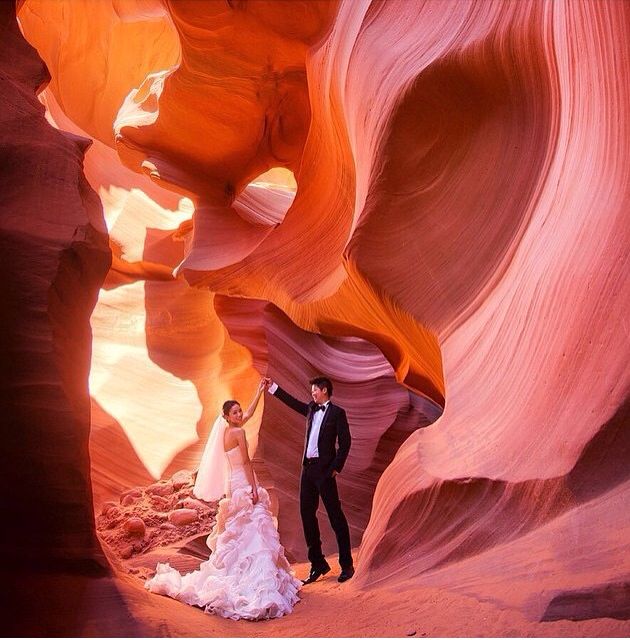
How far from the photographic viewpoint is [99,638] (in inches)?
148

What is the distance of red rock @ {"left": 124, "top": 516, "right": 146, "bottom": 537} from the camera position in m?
8.13

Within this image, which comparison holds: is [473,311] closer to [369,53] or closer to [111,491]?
[369,53]

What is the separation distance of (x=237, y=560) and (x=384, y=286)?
7.79 feet

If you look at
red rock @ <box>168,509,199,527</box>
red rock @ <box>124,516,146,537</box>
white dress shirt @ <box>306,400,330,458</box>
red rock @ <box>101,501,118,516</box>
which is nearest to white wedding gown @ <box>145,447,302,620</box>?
white dress shirt @ <box>306,400,330,458</box>

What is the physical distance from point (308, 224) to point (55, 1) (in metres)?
4.93

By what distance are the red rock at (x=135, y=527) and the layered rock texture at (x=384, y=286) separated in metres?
1.16

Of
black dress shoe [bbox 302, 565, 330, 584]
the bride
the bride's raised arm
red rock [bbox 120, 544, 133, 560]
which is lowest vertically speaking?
black dress shoe [bbox 302, 565, 330, 584]

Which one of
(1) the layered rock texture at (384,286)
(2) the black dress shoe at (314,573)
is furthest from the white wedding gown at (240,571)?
(2) the black dress shoe at (314,573)

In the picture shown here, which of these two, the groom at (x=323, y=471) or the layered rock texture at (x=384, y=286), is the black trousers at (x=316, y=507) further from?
the layered rock texture at (x=384, y=286)

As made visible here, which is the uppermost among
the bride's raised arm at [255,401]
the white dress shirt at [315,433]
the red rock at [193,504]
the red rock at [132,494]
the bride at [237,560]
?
the red rock at [132,494]

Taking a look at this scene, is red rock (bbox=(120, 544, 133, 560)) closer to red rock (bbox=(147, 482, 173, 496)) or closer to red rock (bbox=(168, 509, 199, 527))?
red rock (bbox=(168, 509, 199, 527))

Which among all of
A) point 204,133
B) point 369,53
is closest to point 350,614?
point 369,53

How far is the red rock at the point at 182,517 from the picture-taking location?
841 centimetres

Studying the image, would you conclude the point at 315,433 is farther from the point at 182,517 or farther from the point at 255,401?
the point at 182,517
